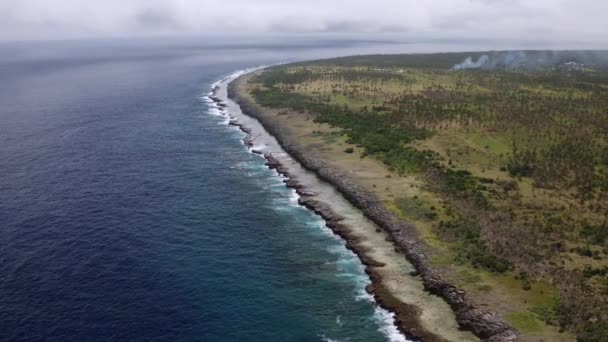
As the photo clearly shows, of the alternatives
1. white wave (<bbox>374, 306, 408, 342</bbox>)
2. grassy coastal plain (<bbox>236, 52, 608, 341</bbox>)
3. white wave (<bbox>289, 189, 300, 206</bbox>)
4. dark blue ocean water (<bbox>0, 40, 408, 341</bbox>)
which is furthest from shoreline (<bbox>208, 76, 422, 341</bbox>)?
grassy coastal plain (<bbox>236, 52, 608, 341</bbox>)

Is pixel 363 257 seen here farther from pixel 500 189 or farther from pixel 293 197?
pixel 500 189

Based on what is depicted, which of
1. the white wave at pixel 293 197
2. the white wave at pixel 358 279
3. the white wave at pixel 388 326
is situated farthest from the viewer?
the white wave at pixel 293 197

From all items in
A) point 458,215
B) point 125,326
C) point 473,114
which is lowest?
point 125,326

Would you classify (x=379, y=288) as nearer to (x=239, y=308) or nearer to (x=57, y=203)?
(x=239, y=308)

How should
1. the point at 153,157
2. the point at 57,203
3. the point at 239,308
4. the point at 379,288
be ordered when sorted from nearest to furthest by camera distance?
the point at 239,308, the point at 379,288, the point at 57,203, the point at 153,157

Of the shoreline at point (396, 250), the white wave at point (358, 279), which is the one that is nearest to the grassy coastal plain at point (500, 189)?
the shoreline at point (396, 250)

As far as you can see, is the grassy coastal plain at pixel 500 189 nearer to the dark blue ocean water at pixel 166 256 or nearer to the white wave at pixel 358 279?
the white wave at pixel 358 279

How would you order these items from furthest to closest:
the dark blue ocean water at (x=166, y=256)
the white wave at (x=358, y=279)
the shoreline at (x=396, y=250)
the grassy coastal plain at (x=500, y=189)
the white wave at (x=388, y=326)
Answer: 1. the grassy coastal plain at (x=500, y=189)
2. the dark blue ocean water at (x=166, y=256)
3. the shoreline at (x=396, y=250)
4. the white wave at (x=358, y=279)
5. the white wave at (x=388, y=326)

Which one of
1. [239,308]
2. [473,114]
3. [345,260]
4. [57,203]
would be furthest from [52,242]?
[473,114]
